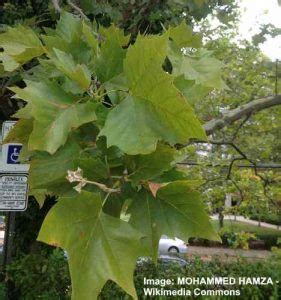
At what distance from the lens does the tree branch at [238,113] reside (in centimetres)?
447

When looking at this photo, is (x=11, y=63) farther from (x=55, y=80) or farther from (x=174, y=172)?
(x=174, y=172)

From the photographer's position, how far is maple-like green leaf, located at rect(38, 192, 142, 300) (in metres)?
0.78

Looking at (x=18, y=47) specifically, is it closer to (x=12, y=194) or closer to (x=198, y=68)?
(x=198, y=68)

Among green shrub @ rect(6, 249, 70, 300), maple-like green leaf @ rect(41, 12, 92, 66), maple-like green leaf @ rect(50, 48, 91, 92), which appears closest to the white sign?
green shrub @ rect(6, 249, 70, 300)

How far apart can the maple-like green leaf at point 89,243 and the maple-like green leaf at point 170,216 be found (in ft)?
0.26

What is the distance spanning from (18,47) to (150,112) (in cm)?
48

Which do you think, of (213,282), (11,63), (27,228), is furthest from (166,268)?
(11,63)

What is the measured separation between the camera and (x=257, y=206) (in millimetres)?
8406

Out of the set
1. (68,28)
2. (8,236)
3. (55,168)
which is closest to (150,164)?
(55,168)

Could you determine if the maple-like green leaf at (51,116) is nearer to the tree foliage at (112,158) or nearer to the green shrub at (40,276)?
the tree foliage at (112,158)

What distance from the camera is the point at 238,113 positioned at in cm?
477

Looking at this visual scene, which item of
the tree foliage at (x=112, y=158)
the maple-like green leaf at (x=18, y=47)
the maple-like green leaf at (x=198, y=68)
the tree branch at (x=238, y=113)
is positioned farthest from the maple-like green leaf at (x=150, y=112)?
the tree branch at (x=238, y=113)

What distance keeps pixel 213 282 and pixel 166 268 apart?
0.50 metres

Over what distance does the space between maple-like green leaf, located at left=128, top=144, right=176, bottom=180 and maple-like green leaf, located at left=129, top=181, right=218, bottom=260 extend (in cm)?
4
